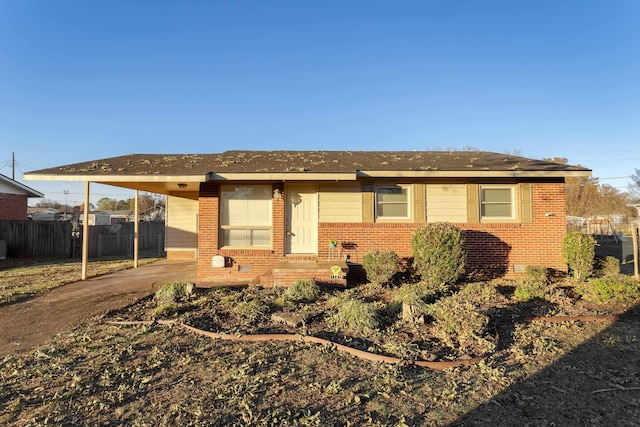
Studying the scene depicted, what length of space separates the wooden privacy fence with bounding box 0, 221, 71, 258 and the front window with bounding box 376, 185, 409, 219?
15.2 meters

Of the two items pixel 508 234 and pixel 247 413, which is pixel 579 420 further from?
pixel 508 234

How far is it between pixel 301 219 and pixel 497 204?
5254 millimetres

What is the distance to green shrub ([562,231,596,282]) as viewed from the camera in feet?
25.0

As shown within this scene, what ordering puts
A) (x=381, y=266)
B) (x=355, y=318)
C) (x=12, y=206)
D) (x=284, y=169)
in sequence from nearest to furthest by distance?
(x=355, y=318)
(x=381, y=266)
(x=284, y=169)
(x=12, y=206)

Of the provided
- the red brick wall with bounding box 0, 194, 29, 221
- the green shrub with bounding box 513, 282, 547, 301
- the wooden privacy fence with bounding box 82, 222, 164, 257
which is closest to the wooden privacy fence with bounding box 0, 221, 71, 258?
the wooden privacy fence with bounding box 82, 222, 164, 257

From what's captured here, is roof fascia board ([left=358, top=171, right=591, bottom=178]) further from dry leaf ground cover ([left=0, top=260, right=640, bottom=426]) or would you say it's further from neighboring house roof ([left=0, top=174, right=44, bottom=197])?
neighboring house roof ([left=0, top=174, right=44, bottom=197])

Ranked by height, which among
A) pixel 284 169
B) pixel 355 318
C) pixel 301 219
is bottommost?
pixel 355 318

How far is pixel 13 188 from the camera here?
58.5 ft

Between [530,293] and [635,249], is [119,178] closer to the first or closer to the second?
[530,293]

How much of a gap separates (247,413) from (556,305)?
5854 millimetres

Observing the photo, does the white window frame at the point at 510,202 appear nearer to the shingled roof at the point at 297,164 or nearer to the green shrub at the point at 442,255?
the shingled roof at the point at 297,164

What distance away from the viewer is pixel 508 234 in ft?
28.1

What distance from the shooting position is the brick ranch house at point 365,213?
853 cm

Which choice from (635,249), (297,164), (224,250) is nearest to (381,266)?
(297,164)
